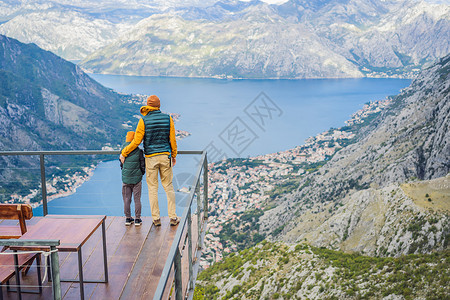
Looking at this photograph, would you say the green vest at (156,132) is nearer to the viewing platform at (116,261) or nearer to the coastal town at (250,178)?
the viewing platform at (116,261)

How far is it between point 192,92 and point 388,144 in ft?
375

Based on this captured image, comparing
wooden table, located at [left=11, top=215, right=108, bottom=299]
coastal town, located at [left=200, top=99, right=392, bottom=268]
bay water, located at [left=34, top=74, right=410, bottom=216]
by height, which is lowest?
coastal town, located at [left=200, top=99, right=392, bottom=268]

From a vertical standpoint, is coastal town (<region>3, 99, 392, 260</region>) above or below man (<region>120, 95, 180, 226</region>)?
below

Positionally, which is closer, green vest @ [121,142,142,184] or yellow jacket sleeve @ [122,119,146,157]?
yellow jacket sleeve @ [122,119,146,157]

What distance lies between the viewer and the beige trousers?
5.07 meters

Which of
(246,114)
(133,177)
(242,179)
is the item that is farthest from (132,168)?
(246,114)

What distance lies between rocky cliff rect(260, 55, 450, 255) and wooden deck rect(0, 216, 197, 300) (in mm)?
21234

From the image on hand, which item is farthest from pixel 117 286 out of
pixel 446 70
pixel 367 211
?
pixel 446 70

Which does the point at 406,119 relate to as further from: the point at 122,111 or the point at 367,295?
the point at 122,111

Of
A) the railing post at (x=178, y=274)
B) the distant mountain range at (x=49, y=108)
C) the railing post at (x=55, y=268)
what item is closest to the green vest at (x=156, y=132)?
the railing post at (x=178, y=274)

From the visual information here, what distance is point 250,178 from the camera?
6900cm

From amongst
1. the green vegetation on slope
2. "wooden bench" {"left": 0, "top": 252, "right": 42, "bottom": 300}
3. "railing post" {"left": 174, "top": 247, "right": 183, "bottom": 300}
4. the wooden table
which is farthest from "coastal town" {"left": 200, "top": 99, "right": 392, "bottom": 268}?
"railing post" {"left": 174, "top": 247, "right": 183, "bottom": 300}

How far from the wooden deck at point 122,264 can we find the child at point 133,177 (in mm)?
183

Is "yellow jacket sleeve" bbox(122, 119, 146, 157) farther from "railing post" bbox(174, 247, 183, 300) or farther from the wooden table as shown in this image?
"railing post" bbox(174, 247, 183, 300)
